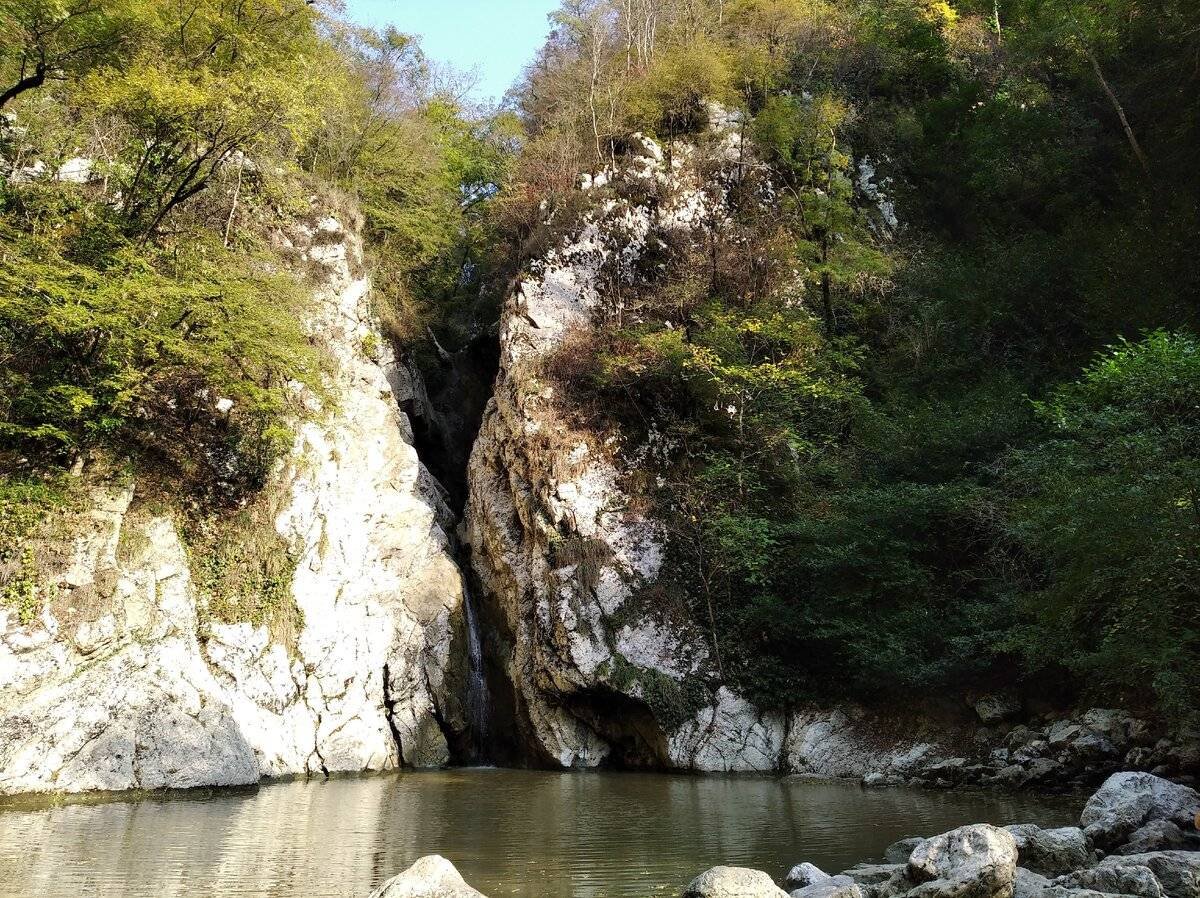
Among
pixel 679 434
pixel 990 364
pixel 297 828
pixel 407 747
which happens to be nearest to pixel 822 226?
pixel 990 364

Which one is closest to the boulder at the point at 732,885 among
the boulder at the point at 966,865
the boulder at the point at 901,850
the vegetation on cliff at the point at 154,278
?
the boulder at the point at 966,865

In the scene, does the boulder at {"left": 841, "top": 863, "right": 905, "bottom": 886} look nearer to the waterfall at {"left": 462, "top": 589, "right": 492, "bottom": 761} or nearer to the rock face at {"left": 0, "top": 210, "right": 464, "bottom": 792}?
the rock face at {"left": 0, "top": 210, "right": 464, "bottom": 792}

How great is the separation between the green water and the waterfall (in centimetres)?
646

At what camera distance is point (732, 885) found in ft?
18.3

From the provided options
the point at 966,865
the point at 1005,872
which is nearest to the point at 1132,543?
the point at 1005,872

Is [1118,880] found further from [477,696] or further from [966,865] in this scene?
[477,696]

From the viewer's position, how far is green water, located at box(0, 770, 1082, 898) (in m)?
6.74

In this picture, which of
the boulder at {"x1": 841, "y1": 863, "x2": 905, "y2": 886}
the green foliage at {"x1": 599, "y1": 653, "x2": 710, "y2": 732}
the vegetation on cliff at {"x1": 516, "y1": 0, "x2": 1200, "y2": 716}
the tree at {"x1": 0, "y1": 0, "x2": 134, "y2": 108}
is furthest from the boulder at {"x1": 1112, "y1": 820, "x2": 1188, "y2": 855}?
the tree at {"x1": 0, "y1": 0, "x2": 134, "y2": 108}

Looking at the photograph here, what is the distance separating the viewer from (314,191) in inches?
1023

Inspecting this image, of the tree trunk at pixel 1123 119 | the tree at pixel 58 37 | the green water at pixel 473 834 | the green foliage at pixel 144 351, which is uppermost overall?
the tree trunk at pixel 1123 119

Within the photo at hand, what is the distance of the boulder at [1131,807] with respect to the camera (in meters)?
7.98

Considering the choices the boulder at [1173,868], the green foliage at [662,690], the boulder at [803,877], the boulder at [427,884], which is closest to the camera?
the boulder at [427,884]

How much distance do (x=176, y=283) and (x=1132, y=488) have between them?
16.1m

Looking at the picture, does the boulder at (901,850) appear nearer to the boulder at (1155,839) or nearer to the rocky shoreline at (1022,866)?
the rocky shoreline at (1022,866)
